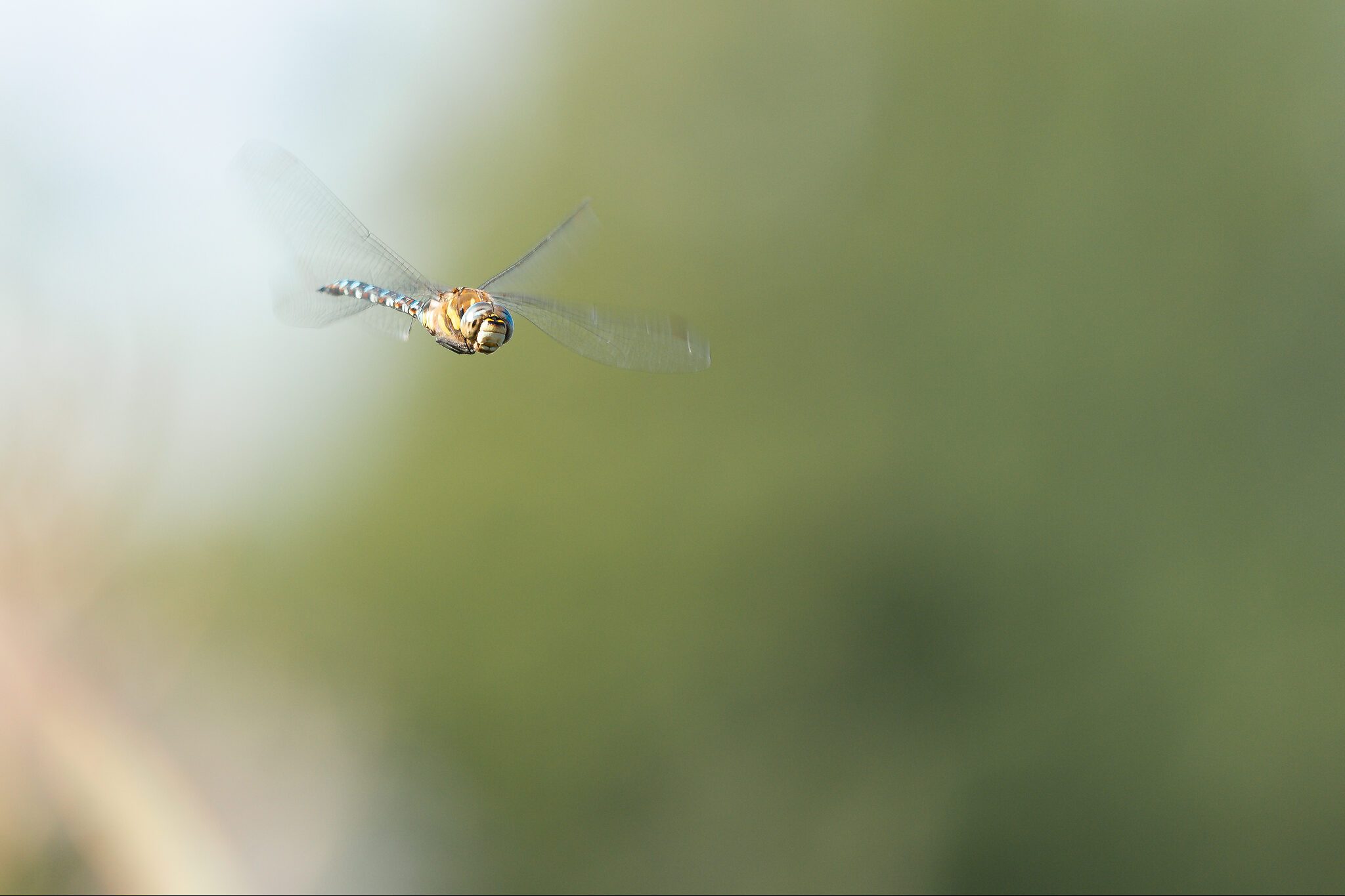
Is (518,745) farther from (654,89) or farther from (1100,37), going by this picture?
(1100,37)

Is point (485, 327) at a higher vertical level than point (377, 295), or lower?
lower

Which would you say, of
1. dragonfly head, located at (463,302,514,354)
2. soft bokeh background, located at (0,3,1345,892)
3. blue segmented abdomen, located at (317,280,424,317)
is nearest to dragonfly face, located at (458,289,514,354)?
dragonfly head, located at (463,302,514,354)

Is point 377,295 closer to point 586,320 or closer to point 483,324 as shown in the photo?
point 483,324

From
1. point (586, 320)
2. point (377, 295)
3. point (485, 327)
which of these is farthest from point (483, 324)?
point (377, 295)

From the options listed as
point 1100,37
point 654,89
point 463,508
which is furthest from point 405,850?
point 1100,37

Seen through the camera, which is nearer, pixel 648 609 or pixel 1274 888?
pixel 1274 888

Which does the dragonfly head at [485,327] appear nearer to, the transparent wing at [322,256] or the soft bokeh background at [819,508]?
the transparent wing at [322,256]

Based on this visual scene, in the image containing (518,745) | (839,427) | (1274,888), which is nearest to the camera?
(1274,888)
